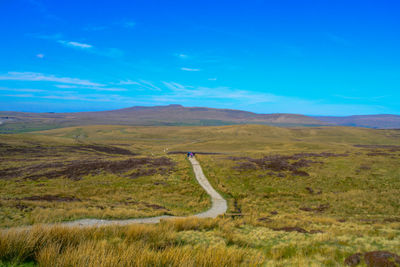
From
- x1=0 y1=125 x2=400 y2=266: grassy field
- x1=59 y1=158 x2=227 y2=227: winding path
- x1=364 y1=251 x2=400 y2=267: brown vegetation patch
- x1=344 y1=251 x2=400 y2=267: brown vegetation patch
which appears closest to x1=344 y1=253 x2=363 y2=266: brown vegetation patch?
x1=344 y1=251 x2=400 y2=267: brown vegetation patch

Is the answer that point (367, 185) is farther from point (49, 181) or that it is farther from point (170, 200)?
point (49, 181)

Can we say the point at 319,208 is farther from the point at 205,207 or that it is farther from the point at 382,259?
the point at 382,259

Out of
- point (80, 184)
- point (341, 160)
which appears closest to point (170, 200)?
point (80, 184)

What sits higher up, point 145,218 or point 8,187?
point 145,218

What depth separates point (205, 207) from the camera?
23.2 meters

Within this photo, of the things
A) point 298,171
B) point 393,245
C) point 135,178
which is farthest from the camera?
point 298,171

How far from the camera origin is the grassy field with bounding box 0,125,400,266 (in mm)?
4613

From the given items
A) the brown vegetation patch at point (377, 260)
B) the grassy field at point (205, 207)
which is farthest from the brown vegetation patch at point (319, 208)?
the brown vegetation patch at point (377, 260)

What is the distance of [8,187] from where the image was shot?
30859 mm

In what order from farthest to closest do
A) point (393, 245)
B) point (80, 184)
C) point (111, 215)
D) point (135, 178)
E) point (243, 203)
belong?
point (135, 178) → point (80, 184) → point (243, 203) → point (111, 215) → point (393, 245)

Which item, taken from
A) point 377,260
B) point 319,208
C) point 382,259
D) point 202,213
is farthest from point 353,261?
point 319,208

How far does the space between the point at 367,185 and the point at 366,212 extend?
1128 cm

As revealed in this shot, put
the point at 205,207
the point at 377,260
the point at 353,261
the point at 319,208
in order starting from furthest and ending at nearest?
the point at 319,208 → the point at 205,207 → the point at 353,261 → the point at 377,260

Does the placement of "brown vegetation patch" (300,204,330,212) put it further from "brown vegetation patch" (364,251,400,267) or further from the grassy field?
"brown vegetation patch" (364,251,400,267)
